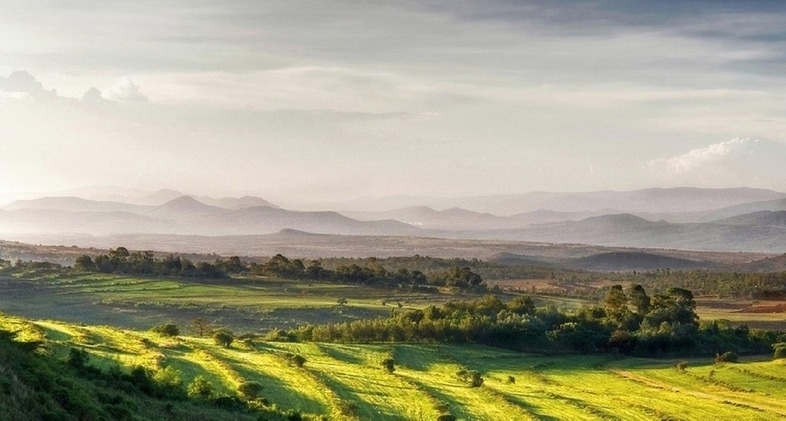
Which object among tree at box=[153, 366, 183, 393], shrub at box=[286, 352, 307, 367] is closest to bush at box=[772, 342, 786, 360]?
shrub at box=[286, 352, 307, 367]

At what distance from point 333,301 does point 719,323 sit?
5682 cm

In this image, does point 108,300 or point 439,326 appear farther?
point 108,300

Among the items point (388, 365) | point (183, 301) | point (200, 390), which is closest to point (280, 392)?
point (200, 390)

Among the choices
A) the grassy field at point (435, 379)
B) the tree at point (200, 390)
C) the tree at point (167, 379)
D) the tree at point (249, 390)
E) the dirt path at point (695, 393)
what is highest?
the tree at point (167, 379)

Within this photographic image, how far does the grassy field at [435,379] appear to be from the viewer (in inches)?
1849

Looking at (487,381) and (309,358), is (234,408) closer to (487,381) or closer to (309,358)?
(309,358)

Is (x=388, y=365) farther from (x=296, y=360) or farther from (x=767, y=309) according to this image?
(x=767, y=309)

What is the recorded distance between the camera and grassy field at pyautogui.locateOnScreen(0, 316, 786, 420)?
1849 inches

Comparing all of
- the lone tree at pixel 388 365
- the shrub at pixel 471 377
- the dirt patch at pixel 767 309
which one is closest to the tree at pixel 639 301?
the dirt patch at pixel 767 309

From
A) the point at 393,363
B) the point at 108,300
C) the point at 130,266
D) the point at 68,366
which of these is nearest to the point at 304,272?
the point at 130,266

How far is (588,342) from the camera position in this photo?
9250cm

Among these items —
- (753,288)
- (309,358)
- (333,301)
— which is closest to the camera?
(309,358)

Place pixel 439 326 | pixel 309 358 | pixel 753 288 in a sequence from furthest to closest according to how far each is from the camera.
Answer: pixel 753 288 < pixel 439 326 < pixel 309 358

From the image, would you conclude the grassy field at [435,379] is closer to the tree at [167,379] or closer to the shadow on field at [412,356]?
the shadow on field at [412,356]
